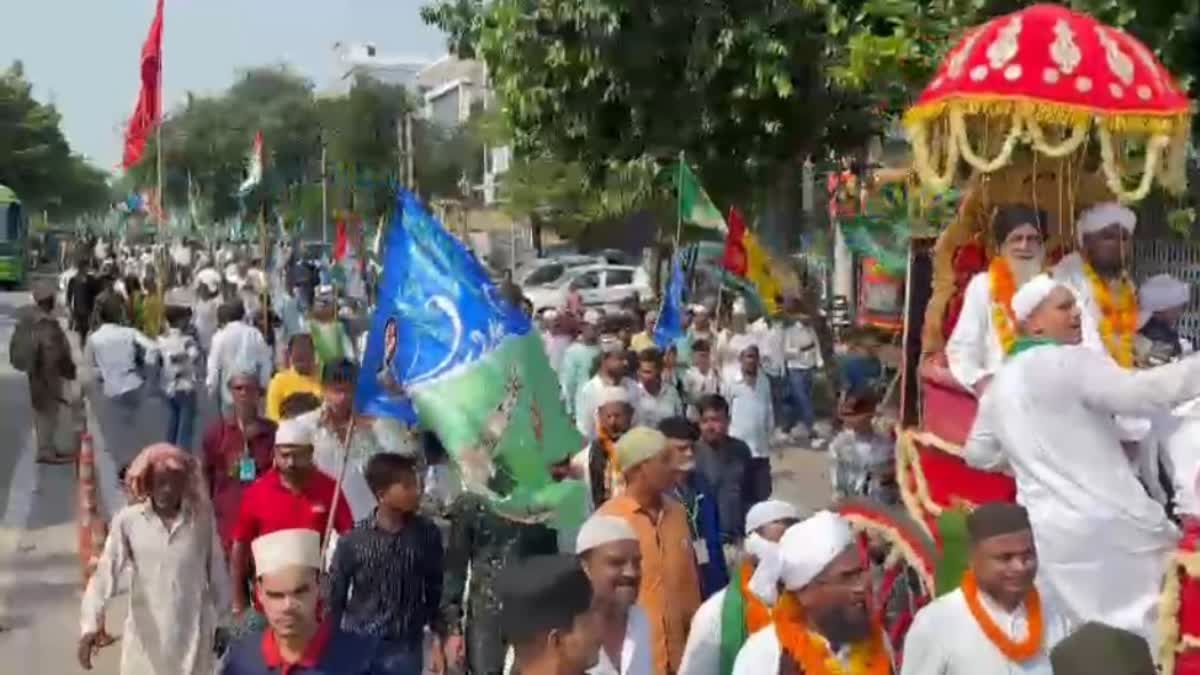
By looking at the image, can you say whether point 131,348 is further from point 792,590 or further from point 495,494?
point 792,590

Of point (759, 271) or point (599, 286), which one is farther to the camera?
point (599, 286)

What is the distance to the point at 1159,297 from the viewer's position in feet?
22.2

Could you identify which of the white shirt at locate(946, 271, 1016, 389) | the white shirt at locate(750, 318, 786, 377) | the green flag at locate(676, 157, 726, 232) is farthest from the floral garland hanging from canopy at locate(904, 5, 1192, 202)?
the white shirt at locate(750, 318, 786, 377)

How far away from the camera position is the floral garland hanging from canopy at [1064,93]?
6879 mm

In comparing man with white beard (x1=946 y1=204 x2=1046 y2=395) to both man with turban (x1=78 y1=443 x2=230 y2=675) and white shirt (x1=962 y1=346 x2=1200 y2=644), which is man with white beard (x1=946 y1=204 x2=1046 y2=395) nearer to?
white shirt (x1=962 y1=346 x2=1200 y2=644)

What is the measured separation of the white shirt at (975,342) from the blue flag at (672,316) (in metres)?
7.85

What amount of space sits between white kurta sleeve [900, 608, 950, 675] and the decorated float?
4.64 ft

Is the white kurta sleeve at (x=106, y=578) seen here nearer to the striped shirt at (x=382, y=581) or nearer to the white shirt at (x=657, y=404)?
the striped shirt at (x=382, y=581)

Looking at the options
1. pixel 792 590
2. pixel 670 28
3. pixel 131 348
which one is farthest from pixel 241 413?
pixel 670 28

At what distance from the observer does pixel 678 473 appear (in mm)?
6320

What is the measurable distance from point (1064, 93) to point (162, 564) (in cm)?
385

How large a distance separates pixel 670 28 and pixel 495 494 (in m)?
13.8

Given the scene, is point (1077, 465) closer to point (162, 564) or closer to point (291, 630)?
point (291, 630)

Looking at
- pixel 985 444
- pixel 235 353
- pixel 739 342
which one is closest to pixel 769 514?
pixel 985 444
